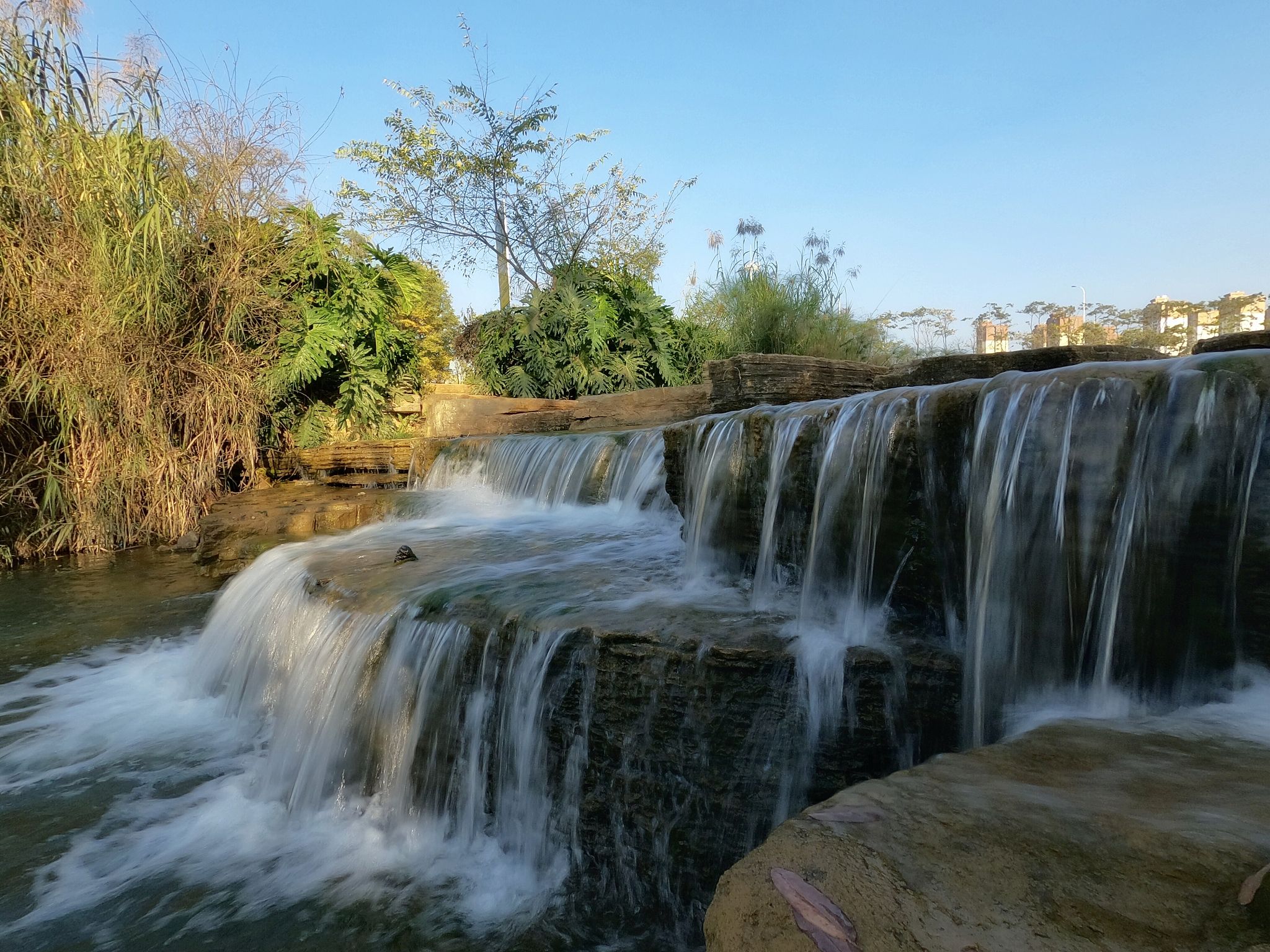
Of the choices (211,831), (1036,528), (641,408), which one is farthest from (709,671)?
(641,408)

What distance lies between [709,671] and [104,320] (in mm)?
7340

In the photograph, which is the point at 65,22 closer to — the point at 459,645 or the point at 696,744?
the point at 459,645

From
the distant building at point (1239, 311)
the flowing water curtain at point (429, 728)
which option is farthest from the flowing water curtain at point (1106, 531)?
the distant building at point (1239, 311)

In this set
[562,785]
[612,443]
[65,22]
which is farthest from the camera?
[65,22]

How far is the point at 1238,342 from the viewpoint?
3461mm

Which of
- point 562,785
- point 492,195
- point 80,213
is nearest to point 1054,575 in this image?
point 562,785

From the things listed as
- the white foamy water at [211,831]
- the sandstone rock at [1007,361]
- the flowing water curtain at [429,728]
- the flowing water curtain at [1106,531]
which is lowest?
the white foamy water at [211,831]

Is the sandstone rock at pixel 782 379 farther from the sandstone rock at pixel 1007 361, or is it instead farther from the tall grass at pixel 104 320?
the tall grass at pixel 104 320

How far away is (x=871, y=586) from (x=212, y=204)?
28.1 feet

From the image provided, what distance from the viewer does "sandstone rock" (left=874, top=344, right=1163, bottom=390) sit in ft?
14.9

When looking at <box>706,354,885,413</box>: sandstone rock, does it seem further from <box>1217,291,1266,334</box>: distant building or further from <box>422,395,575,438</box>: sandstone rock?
<box>1217,291,1266,334</box>: distant building

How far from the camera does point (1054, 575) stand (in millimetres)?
2256

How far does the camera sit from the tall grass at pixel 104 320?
6602mm

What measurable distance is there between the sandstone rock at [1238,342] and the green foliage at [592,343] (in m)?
8.35
